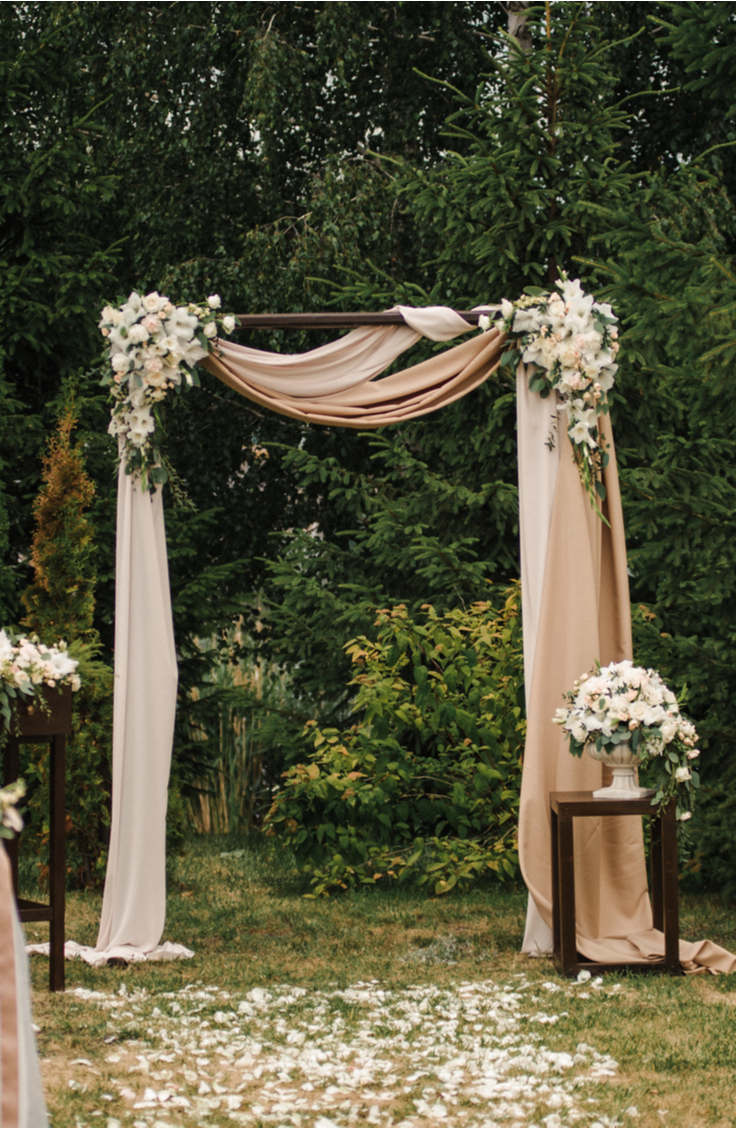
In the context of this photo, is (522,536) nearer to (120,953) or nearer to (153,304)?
(153,304)

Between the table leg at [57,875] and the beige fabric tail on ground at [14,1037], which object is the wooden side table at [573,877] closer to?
the table leg at [57,875]

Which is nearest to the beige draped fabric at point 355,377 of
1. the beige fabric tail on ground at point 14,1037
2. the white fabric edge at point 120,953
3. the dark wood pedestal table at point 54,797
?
the dark wood pedestal table at point 54,797

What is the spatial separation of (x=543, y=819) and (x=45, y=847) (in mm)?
2897

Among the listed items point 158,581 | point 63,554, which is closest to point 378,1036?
point 158,581

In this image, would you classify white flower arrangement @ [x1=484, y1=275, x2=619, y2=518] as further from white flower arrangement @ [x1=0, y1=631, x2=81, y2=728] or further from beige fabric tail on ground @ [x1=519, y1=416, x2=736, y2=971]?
white flower arrangement @ [x1=0, y1=631, x2=81, y2=728]

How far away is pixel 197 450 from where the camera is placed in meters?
8.03

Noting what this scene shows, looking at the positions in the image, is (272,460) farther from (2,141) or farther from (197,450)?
(2,141)

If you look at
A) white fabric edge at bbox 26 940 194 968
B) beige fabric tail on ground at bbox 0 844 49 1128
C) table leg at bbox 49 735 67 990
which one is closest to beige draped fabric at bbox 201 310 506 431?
table leg at bbox 49 735 67 990

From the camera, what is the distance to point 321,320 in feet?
14.5

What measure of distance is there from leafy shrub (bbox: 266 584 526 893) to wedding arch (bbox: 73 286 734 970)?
4.09 ft

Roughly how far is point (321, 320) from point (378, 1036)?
100 inches

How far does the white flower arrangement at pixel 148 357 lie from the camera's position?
4.33m

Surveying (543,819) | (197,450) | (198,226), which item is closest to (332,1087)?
(543,819)

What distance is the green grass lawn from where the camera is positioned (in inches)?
112
